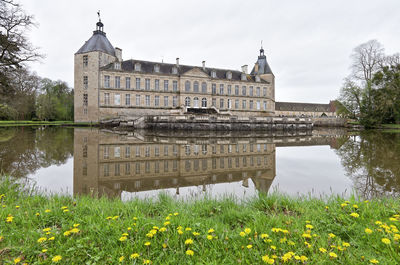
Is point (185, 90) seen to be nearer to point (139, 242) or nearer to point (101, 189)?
point (101, 189)

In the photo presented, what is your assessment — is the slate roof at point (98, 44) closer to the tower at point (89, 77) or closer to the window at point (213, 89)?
the tower at point (89, 77)

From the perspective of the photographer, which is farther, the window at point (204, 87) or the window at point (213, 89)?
the window at point (213, 89)

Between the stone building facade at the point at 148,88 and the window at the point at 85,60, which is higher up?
the window at the point at 85,60

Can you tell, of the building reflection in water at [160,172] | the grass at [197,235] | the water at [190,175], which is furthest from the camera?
the building reflection in water at [160,172]

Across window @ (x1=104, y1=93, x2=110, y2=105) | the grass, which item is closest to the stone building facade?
window @ (x1=104, y1=93, x2=110, y2=105)

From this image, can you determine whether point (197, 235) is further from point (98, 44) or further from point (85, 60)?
point (98, 44)

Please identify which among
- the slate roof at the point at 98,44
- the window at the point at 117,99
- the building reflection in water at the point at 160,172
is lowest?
the building reflection in water at the point at 160,172

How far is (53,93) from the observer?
164 ft

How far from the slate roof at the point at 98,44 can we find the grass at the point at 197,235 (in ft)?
118

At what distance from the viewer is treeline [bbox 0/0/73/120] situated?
1271 centimetres

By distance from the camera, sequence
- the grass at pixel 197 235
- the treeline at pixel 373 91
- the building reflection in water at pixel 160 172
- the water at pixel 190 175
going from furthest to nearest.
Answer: the treeline at pixel 373 91
the building reflection in water at pixel 160 172
the water at pixel 190 175
the grass at pixel 197 235

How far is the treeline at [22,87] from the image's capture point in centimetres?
1271

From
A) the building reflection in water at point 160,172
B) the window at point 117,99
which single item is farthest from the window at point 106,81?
the building reflection in water at point 160,172

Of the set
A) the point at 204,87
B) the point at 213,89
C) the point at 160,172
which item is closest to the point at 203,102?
the point at 204,87
